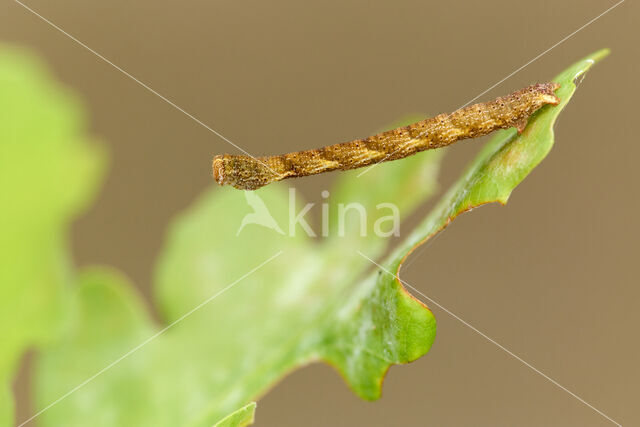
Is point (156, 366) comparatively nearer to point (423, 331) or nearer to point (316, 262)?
point (316, 262)

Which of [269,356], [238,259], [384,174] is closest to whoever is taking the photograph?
[269,356]

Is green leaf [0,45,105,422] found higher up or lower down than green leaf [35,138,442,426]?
higher up

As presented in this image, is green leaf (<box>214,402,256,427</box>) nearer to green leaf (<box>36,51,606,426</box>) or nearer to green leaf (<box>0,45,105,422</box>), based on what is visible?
green leaf (<box>36,51,606,426</box>)

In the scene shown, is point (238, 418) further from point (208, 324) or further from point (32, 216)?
point (208, 324)

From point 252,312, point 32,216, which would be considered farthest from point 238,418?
point 252,312

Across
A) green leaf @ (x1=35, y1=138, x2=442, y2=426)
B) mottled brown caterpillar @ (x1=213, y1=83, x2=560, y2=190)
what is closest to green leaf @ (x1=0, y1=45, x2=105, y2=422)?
green leaf @ (x1=35, y1=138, x2=442, y2=426)

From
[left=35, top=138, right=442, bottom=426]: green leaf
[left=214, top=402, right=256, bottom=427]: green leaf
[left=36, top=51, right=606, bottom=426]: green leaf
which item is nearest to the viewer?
[left=214, top=402, right=256, bottom=427]: green leaf

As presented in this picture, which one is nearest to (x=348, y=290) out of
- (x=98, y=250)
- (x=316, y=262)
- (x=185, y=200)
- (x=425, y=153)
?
(x=316, y=262)
